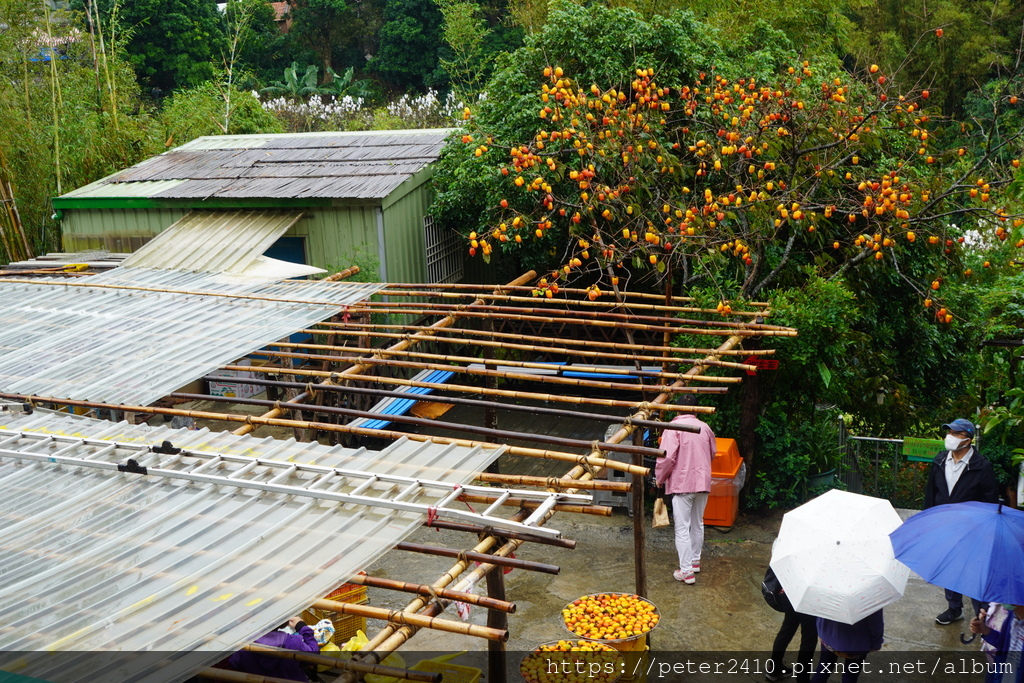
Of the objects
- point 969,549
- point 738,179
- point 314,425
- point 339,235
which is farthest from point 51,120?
point 969,549

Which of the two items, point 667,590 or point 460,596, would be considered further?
point 667,590

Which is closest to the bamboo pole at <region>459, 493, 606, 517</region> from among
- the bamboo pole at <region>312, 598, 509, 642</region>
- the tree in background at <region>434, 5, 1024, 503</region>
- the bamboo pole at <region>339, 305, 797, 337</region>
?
the bamboo pole at <region>312, 598, 509, 642</region>

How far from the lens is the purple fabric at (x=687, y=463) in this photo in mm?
8242

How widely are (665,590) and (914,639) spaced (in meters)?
2.23

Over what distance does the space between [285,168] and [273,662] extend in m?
10.3

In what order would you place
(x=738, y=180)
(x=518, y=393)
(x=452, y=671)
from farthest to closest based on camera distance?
(x=738, y=180) → (x=518, y=393) → (x=452, y=671)

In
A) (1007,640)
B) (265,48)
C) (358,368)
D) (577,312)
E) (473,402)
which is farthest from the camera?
(265,48)

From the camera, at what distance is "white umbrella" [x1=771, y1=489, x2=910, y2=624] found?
565 centimetres

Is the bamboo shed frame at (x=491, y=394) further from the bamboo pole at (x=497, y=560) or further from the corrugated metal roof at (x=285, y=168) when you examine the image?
the corrugated metal roof at (x=285, y=168)

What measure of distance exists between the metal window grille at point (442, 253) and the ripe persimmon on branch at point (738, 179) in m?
1.98

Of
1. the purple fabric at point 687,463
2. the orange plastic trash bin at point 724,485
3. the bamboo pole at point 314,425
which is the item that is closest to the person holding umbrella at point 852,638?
the bamboo pole at point 314,425

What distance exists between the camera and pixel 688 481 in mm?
8242

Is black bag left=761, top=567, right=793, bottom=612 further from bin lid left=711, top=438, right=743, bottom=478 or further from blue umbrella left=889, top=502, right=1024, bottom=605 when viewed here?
bin lid left=711, top=438, right=743, bottom=478

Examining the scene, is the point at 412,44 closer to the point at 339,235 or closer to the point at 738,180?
the point at 339,235
